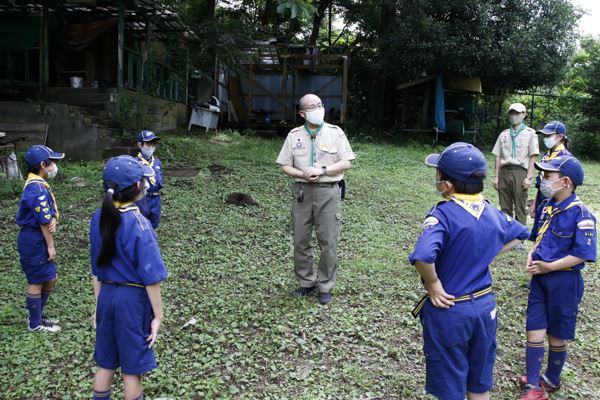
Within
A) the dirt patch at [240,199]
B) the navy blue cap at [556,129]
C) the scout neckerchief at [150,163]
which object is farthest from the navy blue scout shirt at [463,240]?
the dirt patch at [240,199]

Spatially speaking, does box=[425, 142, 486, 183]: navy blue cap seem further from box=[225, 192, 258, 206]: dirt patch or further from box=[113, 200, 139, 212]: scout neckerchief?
box=[225, 192, 258, 206]: dirt patch

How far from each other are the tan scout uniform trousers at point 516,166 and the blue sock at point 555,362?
3334 mm

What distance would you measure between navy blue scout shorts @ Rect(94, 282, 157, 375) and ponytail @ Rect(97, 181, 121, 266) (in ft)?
0.63

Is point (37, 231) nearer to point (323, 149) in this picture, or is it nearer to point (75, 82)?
point (323, 149)

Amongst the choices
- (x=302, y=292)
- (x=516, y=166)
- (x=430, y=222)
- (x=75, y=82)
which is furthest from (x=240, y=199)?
(x=75, y=82)

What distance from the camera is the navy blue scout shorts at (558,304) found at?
3320mm

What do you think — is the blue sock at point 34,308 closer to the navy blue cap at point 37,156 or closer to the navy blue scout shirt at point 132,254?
the navy blue cap at point 37,156

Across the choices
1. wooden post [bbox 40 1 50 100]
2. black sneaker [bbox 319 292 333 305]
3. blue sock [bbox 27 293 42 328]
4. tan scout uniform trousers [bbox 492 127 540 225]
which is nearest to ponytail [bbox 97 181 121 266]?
blue sock [bbox 27 293 42 328]

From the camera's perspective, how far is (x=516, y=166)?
649 centimetres

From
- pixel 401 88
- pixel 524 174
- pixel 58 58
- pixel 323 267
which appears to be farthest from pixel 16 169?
pixel 401 88

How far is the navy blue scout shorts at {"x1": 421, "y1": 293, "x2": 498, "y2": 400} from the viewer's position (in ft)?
8.29

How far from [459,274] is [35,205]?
129 inches

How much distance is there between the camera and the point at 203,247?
6.37m

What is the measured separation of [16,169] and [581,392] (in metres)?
9.45
